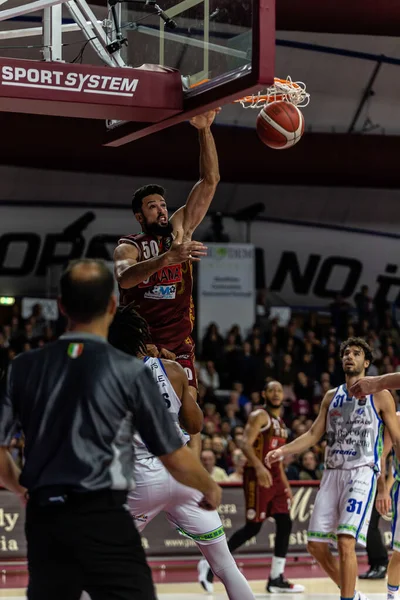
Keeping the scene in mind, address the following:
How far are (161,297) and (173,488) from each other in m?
1.92

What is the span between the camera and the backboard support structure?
6.02 m

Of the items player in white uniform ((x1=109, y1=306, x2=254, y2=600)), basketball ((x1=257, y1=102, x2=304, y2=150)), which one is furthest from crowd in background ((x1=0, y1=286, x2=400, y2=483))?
player in white uniform ((x1=109, y1=306, x2=254, y2=600))

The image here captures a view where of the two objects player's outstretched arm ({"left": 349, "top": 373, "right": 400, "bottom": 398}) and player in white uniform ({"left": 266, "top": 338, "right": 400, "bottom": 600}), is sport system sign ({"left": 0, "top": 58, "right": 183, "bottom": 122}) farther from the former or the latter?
player in white uniform ({"left": 266, "top": 338, "right": 400, "bottom": 600})

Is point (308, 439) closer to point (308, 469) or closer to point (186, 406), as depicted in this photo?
point (186, 406)

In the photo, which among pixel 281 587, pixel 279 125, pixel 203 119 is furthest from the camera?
pixel 281 587

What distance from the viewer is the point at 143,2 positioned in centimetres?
684

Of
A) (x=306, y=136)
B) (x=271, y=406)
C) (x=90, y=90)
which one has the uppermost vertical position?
(x=306, y=136)

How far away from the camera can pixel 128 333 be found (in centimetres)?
596

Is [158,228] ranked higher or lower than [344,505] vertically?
higher

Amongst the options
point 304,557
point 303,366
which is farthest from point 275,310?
point 304,557

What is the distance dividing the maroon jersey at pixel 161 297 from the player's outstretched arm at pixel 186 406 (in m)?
1.07

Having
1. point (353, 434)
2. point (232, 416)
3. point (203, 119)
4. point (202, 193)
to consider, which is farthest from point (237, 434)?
point (203, 119)

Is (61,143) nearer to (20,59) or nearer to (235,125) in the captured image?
(235,125)

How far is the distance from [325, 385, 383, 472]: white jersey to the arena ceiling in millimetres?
10734
